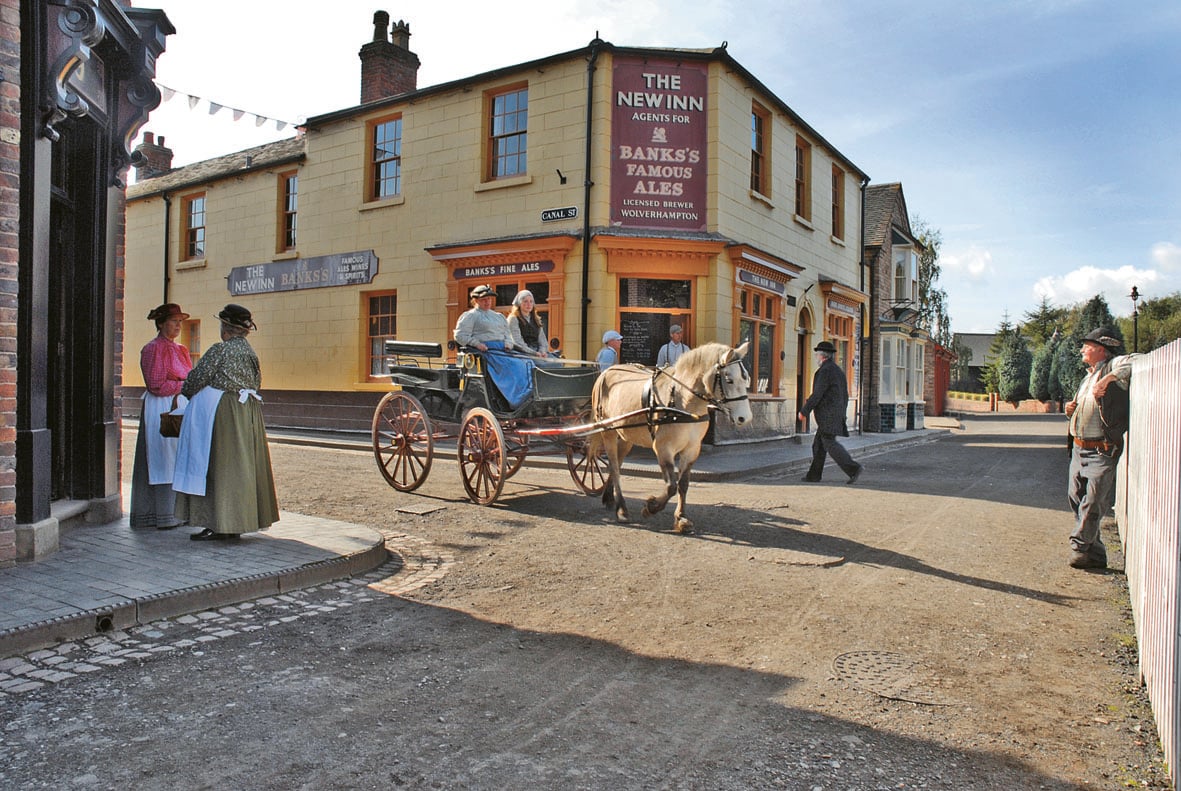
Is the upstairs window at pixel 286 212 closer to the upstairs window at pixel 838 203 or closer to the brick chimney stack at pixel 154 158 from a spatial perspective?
the brick chimney stack at pixel 154 158

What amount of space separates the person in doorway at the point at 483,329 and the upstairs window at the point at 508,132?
7.48 metres

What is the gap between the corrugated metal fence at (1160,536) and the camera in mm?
2938

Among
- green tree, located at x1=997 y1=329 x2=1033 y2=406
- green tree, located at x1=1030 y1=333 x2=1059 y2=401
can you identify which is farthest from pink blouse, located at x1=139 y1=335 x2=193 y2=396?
green tree, located at x1=997 y1=329 x2=1033 y2=406

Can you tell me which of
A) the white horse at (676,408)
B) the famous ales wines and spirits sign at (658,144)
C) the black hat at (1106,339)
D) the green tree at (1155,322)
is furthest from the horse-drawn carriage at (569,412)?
the green tree at (1155,322)

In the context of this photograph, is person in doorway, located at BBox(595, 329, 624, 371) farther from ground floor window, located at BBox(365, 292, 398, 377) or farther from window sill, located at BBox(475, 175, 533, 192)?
ground floor window, located at BBox(365, 292, 398, 377)

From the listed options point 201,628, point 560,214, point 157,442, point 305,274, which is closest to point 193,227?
point 305,274

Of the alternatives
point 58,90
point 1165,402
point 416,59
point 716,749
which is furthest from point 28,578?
point 416,59

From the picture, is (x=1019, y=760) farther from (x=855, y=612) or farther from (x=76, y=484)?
(x=76, y=484)

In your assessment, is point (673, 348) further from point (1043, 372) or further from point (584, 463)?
point (1043, 372)

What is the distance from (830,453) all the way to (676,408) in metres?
5.04

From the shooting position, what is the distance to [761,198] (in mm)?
16391

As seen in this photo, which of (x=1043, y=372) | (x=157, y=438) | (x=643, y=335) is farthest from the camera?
(x=1043, y=372)

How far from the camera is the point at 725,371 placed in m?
7.21

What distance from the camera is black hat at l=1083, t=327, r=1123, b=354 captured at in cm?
636
